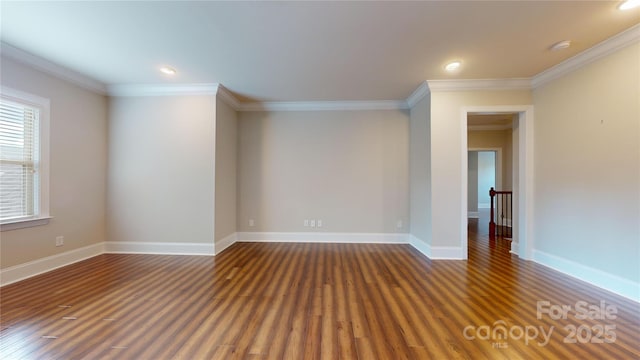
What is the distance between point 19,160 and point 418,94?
552cm

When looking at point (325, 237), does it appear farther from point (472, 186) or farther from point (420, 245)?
point (472, 186)

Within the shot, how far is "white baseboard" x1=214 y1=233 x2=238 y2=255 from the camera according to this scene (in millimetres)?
4125

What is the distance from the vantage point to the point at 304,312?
7.37ft

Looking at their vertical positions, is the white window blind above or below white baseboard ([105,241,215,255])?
above

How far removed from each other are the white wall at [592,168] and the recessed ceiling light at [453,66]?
54.8 inches

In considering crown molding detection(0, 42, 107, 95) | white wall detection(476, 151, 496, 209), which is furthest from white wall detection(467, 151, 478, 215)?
crown molding detection(0, 42, 107, 95)

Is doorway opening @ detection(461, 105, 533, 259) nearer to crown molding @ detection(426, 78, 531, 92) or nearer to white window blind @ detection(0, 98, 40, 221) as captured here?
crown molding @ detection(426, 78, 531, 92)

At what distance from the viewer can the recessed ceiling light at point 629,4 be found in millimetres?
2118

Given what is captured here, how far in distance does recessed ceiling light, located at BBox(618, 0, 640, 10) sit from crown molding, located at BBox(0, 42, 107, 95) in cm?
609

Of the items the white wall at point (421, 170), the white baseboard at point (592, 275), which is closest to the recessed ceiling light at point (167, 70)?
the white wall at point (421, 170)

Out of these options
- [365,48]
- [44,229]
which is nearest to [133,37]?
[365,48]

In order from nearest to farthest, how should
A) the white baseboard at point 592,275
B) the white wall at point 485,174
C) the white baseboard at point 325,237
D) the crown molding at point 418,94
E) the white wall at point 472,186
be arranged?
the white baseboard at point 592,275, the crown molding at point 418,94, the white baseboard at point 325,237, the white wall at point 472,186, the white wall at point 485,174

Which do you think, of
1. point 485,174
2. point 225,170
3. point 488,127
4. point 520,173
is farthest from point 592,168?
point 485,174

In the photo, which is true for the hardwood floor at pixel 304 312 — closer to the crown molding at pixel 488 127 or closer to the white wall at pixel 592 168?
the white wall at pixel 592 168
